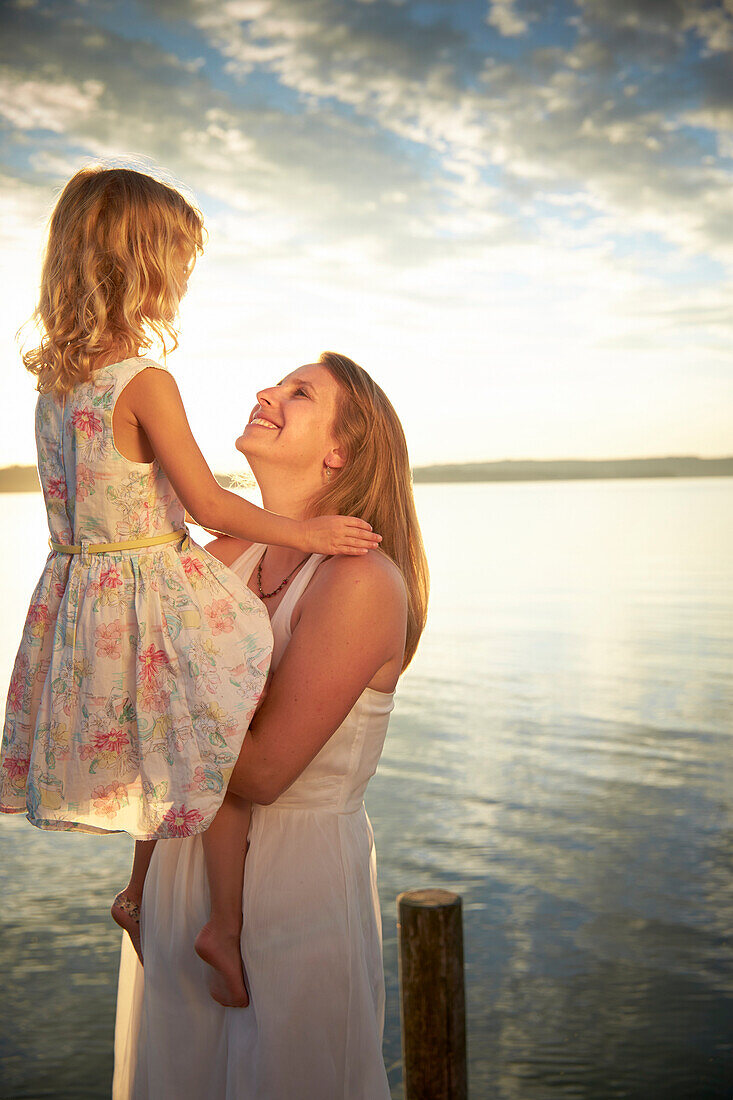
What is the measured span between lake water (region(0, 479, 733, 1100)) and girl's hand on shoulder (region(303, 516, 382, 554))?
5.89 m

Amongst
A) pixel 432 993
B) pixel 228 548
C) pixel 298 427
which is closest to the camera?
pixel 298 427

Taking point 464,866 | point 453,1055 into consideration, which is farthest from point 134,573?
point 464,866

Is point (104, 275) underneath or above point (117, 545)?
above

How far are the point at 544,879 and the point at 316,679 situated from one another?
9.00 m

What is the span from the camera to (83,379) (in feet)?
7.61

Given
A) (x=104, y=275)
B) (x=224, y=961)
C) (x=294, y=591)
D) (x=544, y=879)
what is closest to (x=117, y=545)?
(x=294, y=591)

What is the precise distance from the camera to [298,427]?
2.58 metres

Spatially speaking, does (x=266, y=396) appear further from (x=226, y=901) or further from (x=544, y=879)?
(x=544, y=879)

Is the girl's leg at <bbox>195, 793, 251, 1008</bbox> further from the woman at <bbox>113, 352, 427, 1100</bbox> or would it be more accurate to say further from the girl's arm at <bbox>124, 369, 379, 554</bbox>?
the girl's arm at <bbox>124, 369, 379, 554</bbox>

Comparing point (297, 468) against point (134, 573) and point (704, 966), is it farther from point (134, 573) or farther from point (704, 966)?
point (704, 966)

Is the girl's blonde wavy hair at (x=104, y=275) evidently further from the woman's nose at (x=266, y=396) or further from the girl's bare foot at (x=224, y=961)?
the girl's bare foot at (x=224, y=961)

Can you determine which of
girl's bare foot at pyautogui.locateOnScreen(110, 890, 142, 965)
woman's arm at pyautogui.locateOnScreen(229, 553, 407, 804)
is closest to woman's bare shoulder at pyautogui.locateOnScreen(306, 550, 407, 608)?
woman's arm at pyautogui.locateOnScreen(229, 553, 407, 804)

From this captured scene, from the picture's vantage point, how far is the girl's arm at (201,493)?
2.30 meters

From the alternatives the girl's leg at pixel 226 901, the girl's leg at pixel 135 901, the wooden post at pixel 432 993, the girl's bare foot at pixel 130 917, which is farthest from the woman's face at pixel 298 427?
the wooden post at pixel 432 993
